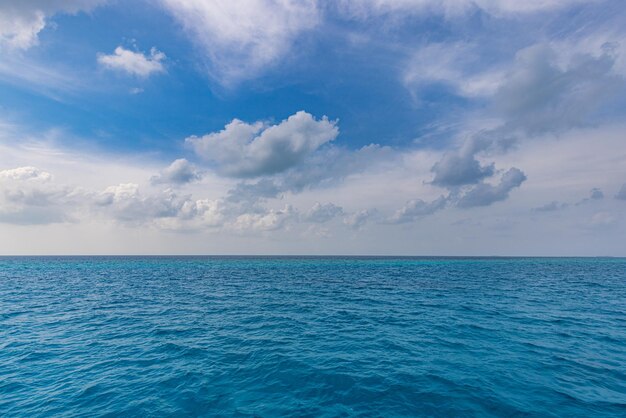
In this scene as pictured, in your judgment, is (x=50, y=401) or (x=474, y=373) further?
(x=474, y=373)

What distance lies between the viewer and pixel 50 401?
14086mm

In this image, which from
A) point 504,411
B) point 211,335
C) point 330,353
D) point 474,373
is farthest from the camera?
point 211,335

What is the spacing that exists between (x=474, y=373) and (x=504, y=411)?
12.6 feet

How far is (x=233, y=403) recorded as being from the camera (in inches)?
542

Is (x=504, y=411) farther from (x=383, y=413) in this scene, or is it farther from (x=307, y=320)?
(x=307, y=320)

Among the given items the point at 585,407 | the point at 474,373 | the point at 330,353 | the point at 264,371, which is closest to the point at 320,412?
the point at 264,371

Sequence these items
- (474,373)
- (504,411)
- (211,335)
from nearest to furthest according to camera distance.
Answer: (504,411) < (474,373) < (211,335)

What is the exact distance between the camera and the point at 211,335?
80.0 feet

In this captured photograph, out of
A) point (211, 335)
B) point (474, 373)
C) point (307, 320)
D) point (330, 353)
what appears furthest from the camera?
point (307, 320)

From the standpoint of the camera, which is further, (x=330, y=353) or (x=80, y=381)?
(x=330, y=353)

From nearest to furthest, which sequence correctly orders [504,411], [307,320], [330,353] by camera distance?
[504,411] → [330,353] → [307,320]

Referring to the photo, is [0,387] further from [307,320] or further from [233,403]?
[307,320]

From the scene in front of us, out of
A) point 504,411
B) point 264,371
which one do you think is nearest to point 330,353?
point 264,371

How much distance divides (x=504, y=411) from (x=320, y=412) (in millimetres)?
8089
